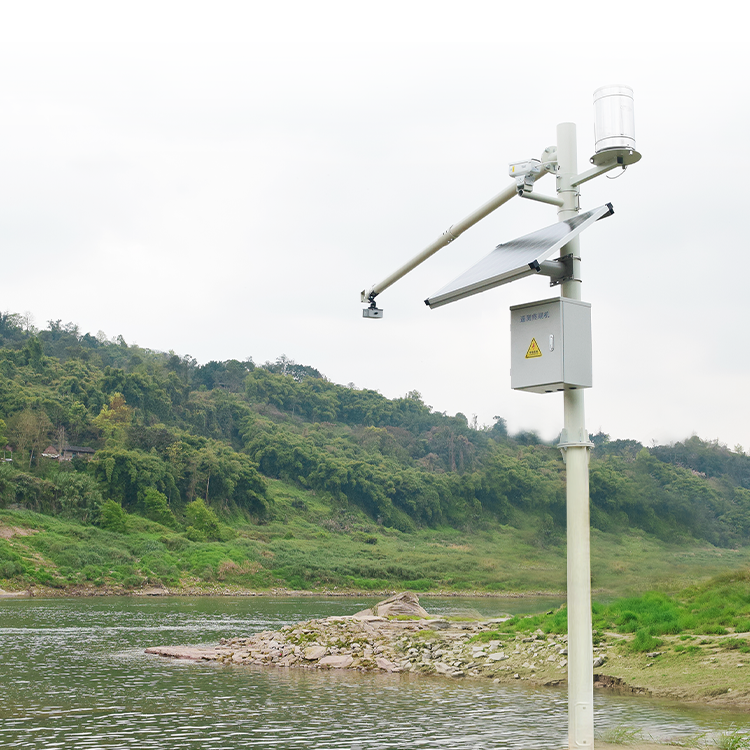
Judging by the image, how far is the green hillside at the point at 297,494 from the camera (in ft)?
125

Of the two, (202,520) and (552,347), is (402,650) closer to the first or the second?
(552,347)

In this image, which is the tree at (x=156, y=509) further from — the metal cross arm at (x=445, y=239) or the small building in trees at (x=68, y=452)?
the metal cross arm at (x=445, y=239)

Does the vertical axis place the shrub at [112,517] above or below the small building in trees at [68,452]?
below

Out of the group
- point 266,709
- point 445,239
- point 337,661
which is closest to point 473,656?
point 337,661

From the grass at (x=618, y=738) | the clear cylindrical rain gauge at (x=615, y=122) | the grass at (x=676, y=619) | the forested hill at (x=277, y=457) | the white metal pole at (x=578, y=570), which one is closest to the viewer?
the white metal pole at (x=578, y=570)

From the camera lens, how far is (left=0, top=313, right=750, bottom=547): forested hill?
147ft

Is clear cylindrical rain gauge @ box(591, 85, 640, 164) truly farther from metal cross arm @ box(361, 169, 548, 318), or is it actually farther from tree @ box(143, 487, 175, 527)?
tree @ box(143, 487, 175, 527)

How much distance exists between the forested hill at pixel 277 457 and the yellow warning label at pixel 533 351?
28.0m

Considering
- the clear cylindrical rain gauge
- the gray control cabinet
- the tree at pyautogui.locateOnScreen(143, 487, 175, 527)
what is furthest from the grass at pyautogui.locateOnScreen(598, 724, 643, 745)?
the tree at pyautogui.locateOnScreen(143, 487, 175, 527)

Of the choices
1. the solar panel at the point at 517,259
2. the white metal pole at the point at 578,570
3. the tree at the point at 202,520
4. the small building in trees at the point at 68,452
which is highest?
the small building in trees at the point at 68,452

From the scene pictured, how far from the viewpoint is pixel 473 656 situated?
2103 centimetres

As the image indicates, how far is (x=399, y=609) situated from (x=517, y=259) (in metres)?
25.0

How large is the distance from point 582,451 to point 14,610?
4293 cm

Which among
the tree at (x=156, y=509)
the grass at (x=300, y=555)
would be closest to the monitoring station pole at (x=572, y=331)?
the grass at (x=300, y=555)
